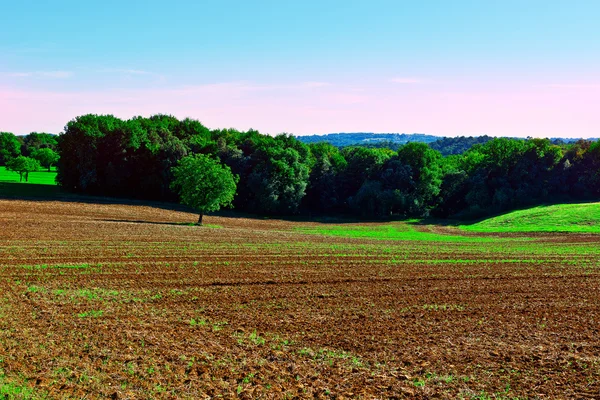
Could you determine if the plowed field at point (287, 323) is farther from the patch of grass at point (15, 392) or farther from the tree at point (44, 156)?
the tree at point (44, 156)

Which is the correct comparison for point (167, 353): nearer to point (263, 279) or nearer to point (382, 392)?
point (382, 392)

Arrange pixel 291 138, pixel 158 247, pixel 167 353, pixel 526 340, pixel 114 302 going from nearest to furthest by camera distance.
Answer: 1. pixel 167 353
2. pixel 526 340
3. pixel 114 302
4. pixel 158 247
5. pixel 291 138

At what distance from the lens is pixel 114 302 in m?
19.5

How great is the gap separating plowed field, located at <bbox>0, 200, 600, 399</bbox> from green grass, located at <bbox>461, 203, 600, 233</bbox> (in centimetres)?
2637

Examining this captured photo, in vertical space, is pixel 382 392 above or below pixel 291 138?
below

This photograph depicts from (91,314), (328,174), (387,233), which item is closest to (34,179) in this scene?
(328,174)

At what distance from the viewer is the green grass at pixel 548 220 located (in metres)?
59.1

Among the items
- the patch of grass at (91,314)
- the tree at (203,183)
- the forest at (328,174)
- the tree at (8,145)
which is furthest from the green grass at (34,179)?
the patch of grass at (91,314)

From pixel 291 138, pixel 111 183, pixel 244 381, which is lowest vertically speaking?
pixel 244 381

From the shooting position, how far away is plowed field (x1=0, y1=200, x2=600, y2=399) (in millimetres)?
12844

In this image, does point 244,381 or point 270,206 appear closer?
point 244,381

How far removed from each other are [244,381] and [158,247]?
22.4m

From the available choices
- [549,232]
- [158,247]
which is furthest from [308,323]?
[549,232]

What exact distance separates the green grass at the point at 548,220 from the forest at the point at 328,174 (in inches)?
274
